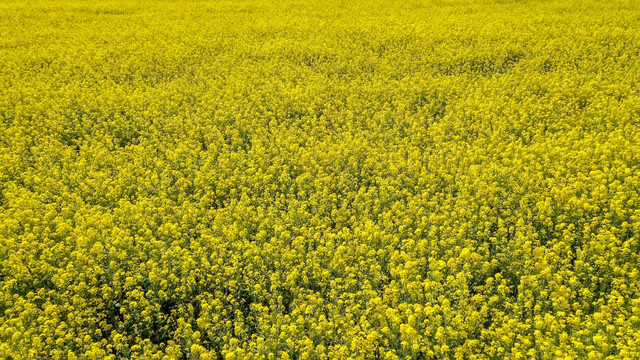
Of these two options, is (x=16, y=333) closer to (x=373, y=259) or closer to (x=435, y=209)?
(x=373, y=259)

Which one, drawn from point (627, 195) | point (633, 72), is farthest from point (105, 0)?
point (627, 195)

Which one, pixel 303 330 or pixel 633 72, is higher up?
pixel 633 72

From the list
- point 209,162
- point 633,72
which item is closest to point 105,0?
point 209,162

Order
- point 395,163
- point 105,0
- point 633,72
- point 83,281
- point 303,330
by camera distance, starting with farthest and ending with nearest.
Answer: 1. point 105,0
2. point 633,72
3. point 395,163
4. point 83,281
5. point 303,330

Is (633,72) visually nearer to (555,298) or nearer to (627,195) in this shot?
(627,195)

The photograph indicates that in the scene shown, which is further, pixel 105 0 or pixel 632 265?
pixel 105 0

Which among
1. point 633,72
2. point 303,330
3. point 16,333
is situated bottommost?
point 303,330

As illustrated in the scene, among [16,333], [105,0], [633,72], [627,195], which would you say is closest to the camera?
[16,333]
